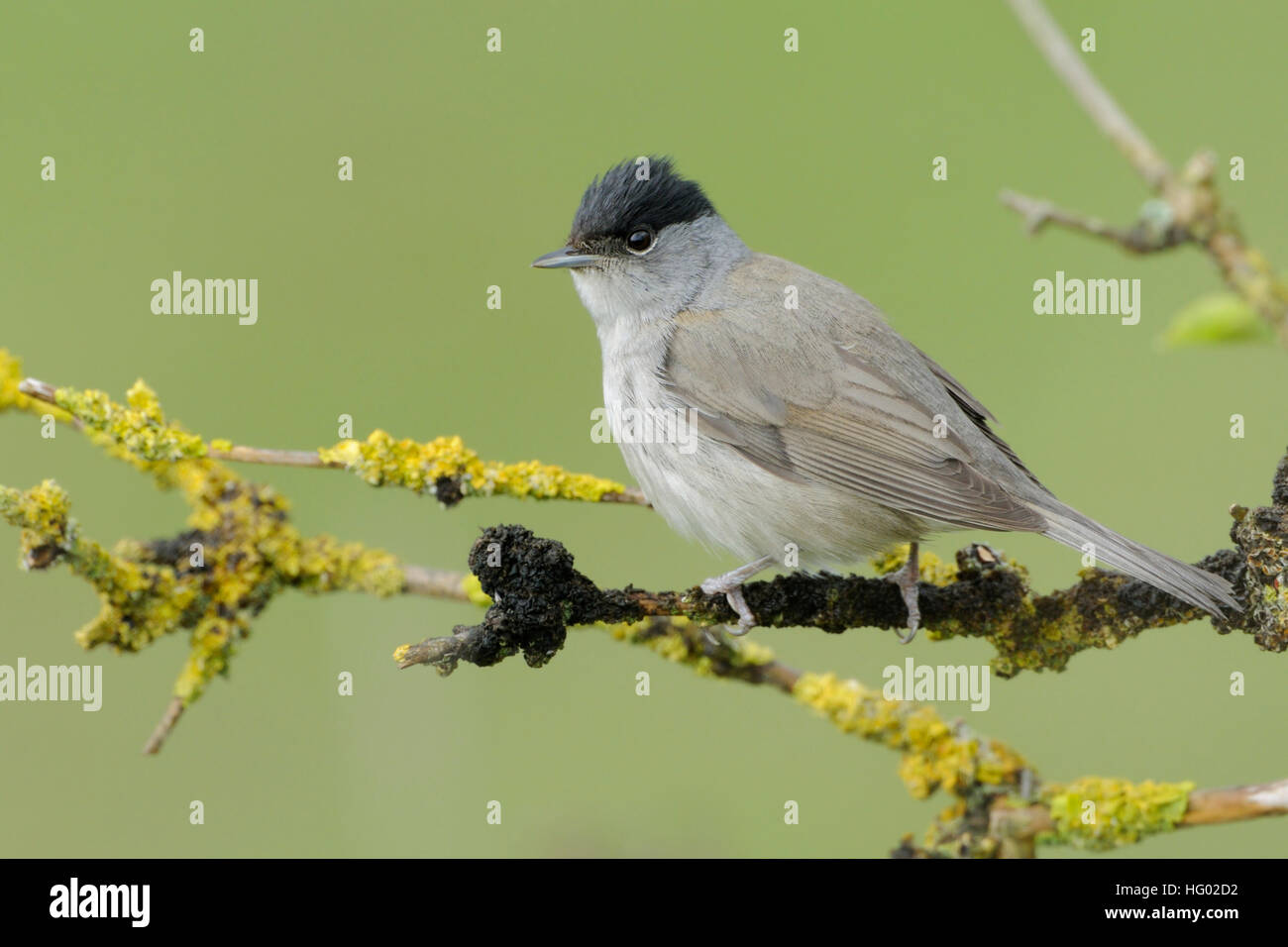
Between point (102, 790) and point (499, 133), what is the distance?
12.6 ft

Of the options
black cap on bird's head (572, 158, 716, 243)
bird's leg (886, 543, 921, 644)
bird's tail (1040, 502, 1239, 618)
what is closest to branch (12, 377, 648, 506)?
bird's leg (886, 543, 921, 644)

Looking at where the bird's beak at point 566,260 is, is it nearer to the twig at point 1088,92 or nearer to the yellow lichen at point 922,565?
the yellow lichen at point 922,565

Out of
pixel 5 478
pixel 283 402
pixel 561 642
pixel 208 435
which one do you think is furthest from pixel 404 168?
pixel 561 642

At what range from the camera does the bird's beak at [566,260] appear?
3.88 meters

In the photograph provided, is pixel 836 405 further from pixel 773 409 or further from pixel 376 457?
pixel 376 457

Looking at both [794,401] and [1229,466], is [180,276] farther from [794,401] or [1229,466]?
[1229,466]

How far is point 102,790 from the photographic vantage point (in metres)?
4.29

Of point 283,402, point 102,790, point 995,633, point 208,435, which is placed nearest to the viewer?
point 995,633

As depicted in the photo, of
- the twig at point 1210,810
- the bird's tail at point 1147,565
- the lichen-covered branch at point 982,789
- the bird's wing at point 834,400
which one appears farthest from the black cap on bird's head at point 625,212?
the twig at point 1210,810

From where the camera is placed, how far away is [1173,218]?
93cm

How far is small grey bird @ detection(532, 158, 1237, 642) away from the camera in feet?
10.6

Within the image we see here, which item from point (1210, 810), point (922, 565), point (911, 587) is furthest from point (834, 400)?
point (1210, 810)

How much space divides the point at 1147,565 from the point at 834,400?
1246 millimetres

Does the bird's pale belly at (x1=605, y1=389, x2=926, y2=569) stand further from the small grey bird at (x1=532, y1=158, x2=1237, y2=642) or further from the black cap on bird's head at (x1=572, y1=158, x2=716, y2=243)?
the black cap on bird's head at (x1=572, y1=158, x2=716, y2=243)
